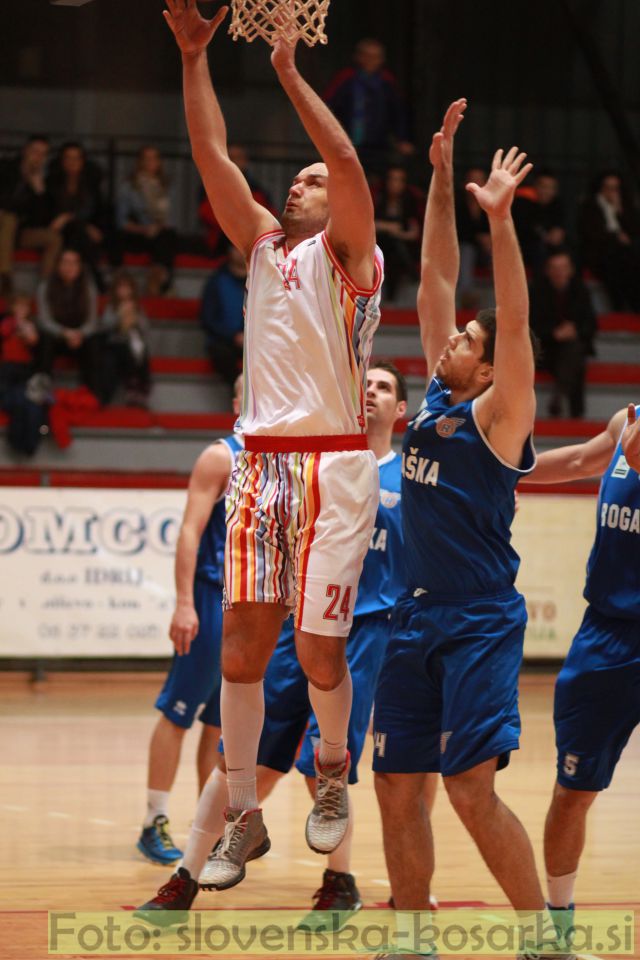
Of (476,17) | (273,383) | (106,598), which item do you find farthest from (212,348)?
(273,383)

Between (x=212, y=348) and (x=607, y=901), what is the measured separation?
29.2ft

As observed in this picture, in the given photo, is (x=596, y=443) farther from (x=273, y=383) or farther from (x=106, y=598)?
(x=106, y=598)

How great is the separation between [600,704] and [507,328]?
1591 millimetres

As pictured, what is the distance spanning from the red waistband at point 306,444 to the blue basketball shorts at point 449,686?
35.8 inches

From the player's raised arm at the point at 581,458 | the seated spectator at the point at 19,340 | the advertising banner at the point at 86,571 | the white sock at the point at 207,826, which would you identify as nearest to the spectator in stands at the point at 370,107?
the seated spectator at the point at 19,340

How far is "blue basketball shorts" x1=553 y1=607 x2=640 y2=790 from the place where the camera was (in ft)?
19.0

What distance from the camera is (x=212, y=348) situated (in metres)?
14.7

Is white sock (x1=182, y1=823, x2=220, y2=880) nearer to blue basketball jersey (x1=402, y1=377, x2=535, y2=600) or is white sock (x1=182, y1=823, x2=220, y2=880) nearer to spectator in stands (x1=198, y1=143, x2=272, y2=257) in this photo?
blue basketball jersey (x1=402, y1=377, x2=535, y2=600)

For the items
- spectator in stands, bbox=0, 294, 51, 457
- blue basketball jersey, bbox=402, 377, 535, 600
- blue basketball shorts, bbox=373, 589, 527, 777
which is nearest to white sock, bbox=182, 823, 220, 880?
blue basketball shorts, bbox=373, 589, 527, 777

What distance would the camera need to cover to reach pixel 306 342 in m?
4.62

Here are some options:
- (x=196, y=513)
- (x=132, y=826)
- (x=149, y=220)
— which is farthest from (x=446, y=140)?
(x=149, y=220)

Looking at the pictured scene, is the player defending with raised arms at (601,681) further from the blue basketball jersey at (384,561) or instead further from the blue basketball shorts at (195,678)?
the blue basketball shorts at (195,678)

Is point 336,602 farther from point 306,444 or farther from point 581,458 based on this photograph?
point 581,458

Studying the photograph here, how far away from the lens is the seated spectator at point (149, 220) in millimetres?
15609
